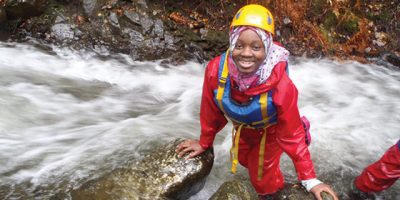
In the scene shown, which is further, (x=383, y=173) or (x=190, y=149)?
(x=383, y=173)

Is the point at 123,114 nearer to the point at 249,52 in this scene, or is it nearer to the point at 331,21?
the point at 249,52

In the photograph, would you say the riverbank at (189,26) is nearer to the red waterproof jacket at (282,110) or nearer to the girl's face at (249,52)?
the red waterproof jacket at (282,110)

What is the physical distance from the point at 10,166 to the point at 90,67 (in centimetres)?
319

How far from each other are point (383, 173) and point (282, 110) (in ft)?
6.63

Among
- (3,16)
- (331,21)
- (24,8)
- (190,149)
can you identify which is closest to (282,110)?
(190,149)

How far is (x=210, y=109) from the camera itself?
3740 mm

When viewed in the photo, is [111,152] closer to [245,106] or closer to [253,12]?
[245,106]

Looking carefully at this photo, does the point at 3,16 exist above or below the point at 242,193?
above

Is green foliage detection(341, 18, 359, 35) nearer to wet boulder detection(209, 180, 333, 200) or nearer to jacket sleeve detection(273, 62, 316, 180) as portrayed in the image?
wet boulder detection(209, 180, 333, 200)

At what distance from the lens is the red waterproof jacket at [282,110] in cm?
324

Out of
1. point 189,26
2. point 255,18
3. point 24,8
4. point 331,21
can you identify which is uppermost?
point 255,18

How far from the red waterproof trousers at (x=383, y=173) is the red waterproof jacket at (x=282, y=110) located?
4.84 ft

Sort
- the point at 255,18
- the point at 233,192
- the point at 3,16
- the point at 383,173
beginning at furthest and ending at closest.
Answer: the point at 3,16
the point at 383,173
the point at 233,192
the point at 255,18

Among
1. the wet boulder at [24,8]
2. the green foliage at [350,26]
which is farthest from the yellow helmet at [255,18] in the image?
the green foliage at [350,26]
